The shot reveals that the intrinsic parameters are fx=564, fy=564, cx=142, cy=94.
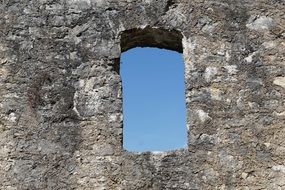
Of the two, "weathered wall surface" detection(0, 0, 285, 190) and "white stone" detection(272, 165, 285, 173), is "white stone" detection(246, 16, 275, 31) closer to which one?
"weathered wall surface" detection(0, 0, 285, 190)

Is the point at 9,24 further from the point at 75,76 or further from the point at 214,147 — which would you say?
the point at 214,147

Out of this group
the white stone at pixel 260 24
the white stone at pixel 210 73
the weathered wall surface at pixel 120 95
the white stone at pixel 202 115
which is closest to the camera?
the weathered wall surface at pixel 120 95

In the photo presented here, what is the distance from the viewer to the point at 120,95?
569cm

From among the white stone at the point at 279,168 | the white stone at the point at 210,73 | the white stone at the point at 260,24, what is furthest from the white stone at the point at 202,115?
the white stone at the point at 260,24

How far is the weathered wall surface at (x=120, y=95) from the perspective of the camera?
5.46 metres

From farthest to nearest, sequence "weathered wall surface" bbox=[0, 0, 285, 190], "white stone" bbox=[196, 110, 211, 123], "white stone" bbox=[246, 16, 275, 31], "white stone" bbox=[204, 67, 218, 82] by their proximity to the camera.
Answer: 1. "white stone" bbox=[246, 16, 275, 31]
2. "white stone" bbox=[204, 67, 218, 82]
3. "white stone" bbox=[196, 110, 211, 123]
4. "weathered wall surface" bbox=[0, 0, 285, 190]

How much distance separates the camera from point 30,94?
566 cm

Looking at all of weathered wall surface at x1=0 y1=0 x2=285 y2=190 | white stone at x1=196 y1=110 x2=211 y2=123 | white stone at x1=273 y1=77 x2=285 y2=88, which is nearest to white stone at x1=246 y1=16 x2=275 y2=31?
weathered wall surface at x1=0 y1=0 x2=285 y2=190

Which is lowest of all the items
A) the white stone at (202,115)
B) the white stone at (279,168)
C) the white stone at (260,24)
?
the white stone at (279,168)

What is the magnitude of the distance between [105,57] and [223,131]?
142 cm

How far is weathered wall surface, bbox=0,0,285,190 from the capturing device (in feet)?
17.9

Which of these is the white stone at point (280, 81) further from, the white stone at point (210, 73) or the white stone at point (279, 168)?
the white stone at point (279, 168)

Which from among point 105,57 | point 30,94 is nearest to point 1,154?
point 30,94

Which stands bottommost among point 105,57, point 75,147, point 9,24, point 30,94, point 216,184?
point 216,184
